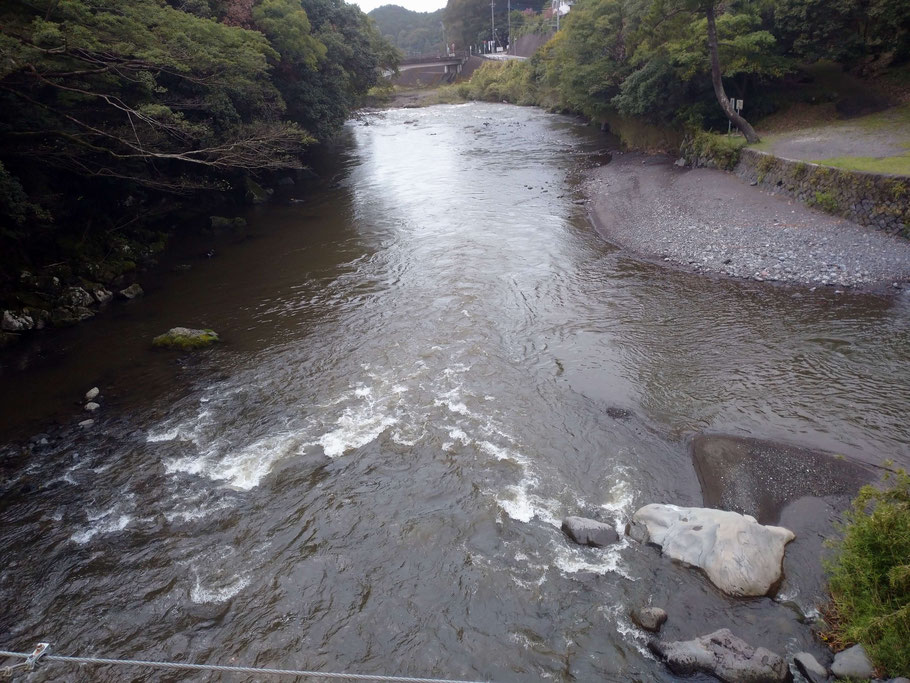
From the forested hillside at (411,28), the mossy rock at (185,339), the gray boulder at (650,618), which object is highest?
the forested hillside at (411,28)

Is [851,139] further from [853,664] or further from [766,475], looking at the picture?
[853,664]

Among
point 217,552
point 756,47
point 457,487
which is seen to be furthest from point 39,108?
point 756,47

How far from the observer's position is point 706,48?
2588 centimetres

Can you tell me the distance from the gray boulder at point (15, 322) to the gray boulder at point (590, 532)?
15703mm

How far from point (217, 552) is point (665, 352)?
9.90 m

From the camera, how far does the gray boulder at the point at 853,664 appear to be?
5.49 meters

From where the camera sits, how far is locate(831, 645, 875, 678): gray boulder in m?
5.49

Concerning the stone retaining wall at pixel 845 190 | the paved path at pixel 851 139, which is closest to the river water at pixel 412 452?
the stone retaining wall at pixel 845 190

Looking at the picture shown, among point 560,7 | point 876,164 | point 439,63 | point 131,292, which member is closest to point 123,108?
point 131,292

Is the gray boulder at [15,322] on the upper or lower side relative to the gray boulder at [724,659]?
upper

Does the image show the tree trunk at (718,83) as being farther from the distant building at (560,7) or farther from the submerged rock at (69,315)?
the distant building at (560,7)

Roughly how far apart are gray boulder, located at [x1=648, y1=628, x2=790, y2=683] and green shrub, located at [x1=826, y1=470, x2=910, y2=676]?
34.3 inches

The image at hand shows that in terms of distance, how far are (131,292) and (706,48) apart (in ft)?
88.6

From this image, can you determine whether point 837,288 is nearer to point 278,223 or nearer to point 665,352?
point 665,352
